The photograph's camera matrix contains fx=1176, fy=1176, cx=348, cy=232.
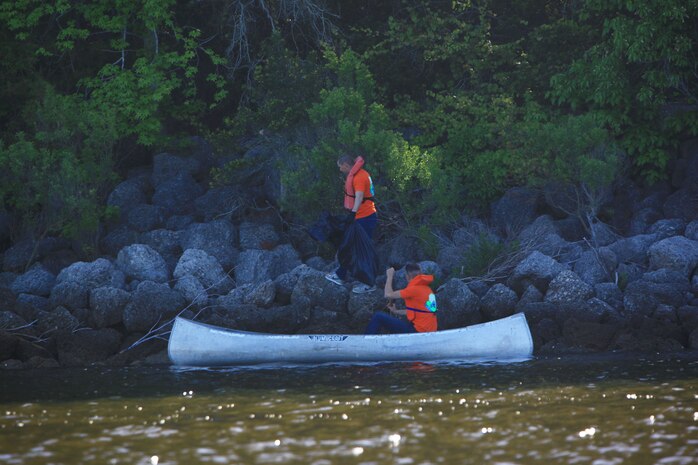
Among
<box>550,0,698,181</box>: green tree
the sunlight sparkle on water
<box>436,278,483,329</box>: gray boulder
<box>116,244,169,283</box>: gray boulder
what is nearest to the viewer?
the sunlight sparkle on water

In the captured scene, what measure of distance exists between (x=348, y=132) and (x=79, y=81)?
6.52 metres

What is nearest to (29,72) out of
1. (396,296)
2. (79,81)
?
(79,81)

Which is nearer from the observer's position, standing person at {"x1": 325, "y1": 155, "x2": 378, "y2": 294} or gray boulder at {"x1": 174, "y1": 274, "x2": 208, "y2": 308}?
standing person at {"x1": 325, "y1": 155, "x2": 378, "y2": 294}

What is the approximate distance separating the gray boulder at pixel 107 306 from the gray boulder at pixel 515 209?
6690 mm

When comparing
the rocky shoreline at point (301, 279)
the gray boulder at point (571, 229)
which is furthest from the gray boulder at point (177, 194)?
the gray boulder at point (571, 229)

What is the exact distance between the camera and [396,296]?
595 inches

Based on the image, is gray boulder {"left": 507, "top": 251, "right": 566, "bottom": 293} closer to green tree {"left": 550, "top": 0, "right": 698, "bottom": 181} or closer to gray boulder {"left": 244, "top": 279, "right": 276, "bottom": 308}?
gray boulder {"left": 244, "top": 279, "right": 276, "bottom": 308}

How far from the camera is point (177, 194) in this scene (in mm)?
22031

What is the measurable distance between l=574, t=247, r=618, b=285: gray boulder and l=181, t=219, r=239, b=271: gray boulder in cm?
553

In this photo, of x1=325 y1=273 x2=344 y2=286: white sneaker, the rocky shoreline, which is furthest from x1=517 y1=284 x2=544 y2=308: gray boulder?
x1=325 y1=273 x2=344 y2=286: white sneaker

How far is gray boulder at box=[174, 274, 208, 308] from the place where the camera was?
1716 centimetres

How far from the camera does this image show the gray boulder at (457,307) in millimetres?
16562

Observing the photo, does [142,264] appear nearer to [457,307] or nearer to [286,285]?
[286,285]

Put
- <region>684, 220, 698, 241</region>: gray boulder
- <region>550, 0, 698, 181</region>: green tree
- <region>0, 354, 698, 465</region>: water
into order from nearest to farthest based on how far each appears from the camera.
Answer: <region>0, 354, 698, 465</region>: water, <region>684, 220, 698, 241</region>: gray boulder, <region>550, 0, 698, 181</region>: green tree
